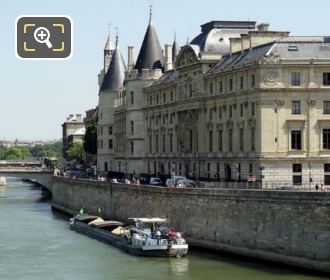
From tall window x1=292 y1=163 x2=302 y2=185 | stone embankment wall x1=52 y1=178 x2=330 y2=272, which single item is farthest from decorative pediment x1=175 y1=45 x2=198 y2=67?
tall window x1=292 y1=163 x2=302 y2=185

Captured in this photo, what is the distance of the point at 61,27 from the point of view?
1602 centimetres

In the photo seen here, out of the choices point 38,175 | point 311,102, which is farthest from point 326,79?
point 38,175

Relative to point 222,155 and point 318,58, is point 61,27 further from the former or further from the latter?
point 222,155

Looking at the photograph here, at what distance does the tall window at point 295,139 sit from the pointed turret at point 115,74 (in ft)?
162

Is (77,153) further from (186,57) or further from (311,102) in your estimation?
(311,102)

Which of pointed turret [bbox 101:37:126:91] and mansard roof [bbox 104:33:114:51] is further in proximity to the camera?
mansard roof [bbox 104:33:114:51]

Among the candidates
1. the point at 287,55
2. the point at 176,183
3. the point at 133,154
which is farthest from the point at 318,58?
the point at 133,154

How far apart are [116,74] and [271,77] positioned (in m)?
50.6

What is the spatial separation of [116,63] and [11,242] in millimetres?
53833

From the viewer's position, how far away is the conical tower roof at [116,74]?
356ft

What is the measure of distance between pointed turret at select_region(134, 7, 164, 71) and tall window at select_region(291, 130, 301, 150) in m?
37.8

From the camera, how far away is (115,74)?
358 ft

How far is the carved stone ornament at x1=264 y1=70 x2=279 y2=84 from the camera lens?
6056 centimetres

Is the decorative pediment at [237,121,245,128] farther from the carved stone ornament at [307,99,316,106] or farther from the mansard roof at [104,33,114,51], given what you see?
the mansard roof at [104,33,114,51]
